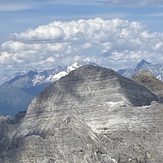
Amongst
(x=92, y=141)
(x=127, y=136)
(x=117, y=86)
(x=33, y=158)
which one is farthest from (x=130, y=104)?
(x=33, y=158)

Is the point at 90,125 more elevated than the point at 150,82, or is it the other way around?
the point at 150,82

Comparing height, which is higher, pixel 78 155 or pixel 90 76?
pixel 90 76

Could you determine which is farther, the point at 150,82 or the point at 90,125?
the point at 150,82

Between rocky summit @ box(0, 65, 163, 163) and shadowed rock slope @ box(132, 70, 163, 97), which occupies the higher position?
shadowed rock slope @ box(132, 70, 163, 97)

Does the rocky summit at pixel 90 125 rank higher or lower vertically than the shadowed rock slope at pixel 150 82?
lower

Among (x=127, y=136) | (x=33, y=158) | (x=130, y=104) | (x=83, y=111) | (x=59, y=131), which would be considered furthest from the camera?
(x=83, y=111)

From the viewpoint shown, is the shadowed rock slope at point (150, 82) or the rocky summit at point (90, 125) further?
the shadowed rock slope at point (150, 82)

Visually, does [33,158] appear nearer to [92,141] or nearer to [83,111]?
[92,141]

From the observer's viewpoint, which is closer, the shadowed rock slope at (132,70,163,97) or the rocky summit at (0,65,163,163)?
the rocky summit at (0,65,163,163)
